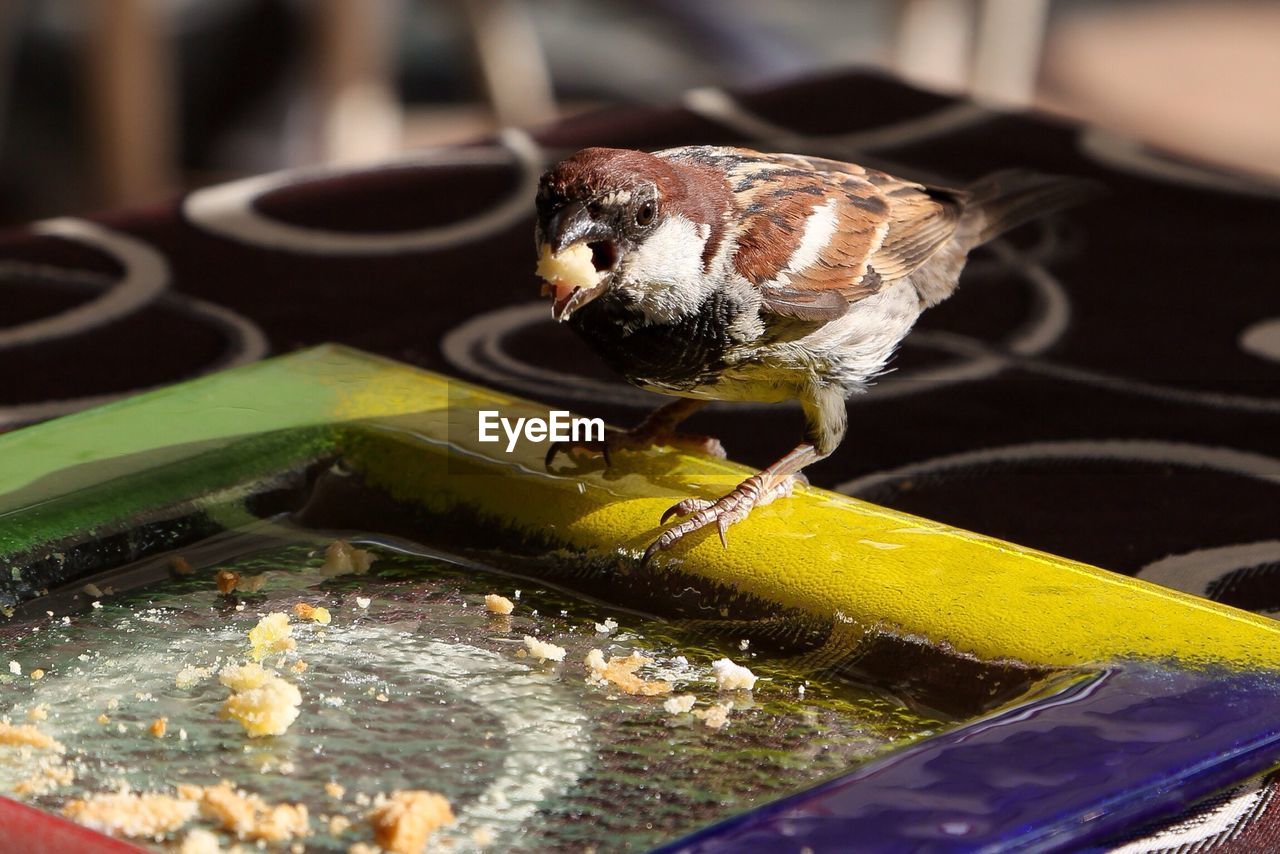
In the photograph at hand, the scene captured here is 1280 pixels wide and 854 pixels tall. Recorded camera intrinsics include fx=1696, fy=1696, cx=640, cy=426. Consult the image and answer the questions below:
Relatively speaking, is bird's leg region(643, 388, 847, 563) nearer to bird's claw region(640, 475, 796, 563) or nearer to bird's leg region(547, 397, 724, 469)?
bird's claw region(640, 475, 796, 563)

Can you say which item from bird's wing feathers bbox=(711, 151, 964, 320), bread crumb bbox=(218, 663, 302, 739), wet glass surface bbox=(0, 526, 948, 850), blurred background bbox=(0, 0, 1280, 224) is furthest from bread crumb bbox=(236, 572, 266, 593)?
blurred background bbox=(0, 0, 1280, 224)

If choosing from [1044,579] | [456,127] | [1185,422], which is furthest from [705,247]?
[456,127]

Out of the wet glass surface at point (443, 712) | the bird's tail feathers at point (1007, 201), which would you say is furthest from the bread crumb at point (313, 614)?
the bird's tail feathers at point (1007, 201)

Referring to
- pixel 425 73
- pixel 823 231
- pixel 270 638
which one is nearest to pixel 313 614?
pixel 270 638

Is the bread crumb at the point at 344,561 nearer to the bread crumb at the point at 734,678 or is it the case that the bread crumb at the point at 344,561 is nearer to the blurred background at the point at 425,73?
the bread crumb at the point at 734,678

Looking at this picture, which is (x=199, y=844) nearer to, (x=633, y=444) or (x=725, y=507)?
(x=725, y=507)
